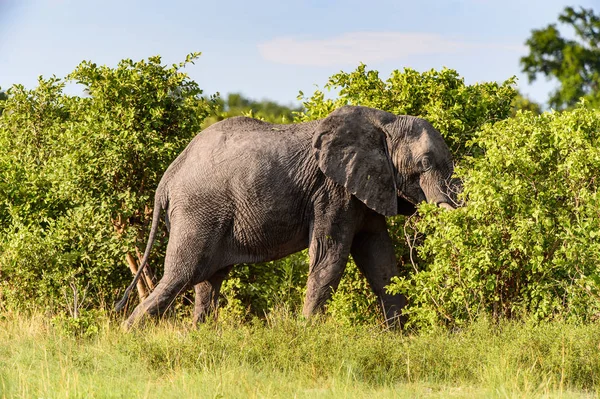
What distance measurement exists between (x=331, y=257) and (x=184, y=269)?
5.34 feet

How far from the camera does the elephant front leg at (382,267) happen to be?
11.5 metres

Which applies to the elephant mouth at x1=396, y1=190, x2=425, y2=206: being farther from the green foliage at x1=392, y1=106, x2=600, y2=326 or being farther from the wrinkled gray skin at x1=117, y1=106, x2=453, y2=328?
the green foliage at x1=392, y1=106, x2=600, y2=326

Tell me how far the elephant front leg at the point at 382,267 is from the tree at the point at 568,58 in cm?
2698

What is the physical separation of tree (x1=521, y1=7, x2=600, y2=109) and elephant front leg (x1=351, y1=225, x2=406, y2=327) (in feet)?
88.5

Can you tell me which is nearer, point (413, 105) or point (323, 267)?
point (323, 267)

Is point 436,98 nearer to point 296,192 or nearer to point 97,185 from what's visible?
point 296,192

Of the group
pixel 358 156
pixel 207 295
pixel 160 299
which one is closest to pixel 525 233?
pixel 358 156

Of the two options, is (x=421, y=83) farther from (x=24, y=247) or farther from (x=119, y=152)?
(x=24, y=247)

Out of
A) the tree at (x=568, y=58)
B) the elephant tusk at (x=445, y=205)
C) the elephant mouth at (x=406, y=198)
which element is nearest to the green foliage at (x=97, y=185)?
the elephant mouth at (x=406, y=198)

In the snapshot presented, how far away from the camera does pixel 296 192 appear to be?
36.6ft

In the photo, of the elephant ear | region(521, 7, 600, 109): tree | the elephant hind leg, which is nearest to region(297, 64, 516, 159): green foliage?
the elephant ear

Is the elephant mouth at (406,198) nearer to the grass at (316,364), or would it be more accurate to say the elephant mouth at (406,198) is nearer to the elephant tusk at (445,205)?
the elephant tusk at (445,205)

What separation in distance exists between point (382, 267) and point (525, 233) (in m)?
2.21

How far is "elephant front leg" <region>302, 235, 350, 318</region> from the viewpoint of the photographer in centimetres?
1107
